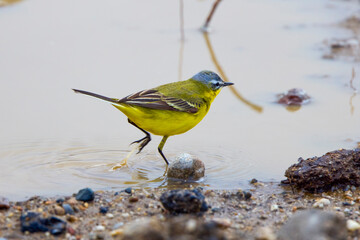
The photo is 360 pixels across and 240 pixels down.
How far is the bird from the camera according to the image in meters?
7.09

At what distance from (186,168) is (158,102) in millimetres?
984

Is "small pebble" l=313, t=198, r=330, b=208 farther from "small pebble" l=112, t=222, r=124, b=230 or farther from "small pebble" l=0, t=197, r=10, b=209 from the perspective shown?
"small pebble" l=0, t=197, r=10, b=209

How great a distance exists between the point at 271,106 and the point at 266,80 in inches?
38.9

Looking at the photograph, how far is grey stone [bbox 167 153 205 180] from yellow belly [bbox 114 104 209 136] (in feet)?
2.17

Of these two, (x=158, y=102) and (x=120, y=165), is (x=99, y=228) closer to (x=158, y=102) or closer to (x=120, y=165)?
(x=120, y=165)

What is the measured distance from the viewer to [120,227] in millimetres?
5148

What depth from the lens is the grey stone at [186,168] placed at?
6613 millimetres

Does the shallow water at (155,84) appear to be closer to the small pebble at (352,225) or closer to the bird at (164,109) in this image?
the bird at (164,109)

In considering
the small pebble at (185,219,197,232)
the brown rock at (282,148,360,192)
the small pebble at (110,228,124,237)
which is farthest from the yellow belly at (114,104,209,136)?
the small pebble at (185,219,197,232)

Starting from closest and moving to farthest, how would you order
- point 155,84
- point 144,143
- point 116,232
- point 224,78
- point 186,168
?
1. point 116,232
2. point 186,168
3. point 144,143
4. point 155,84
5. point 224,78

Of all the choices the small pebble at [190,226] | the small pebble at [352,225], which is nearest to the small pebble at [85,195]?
the small pebble at [190,226]

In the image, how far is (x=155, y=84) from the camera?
372 inches

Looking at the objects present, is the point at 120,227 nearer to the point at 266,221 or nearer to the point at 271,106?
the point at 266,221

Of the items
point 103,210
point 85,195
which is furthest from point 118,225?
point 85,195
